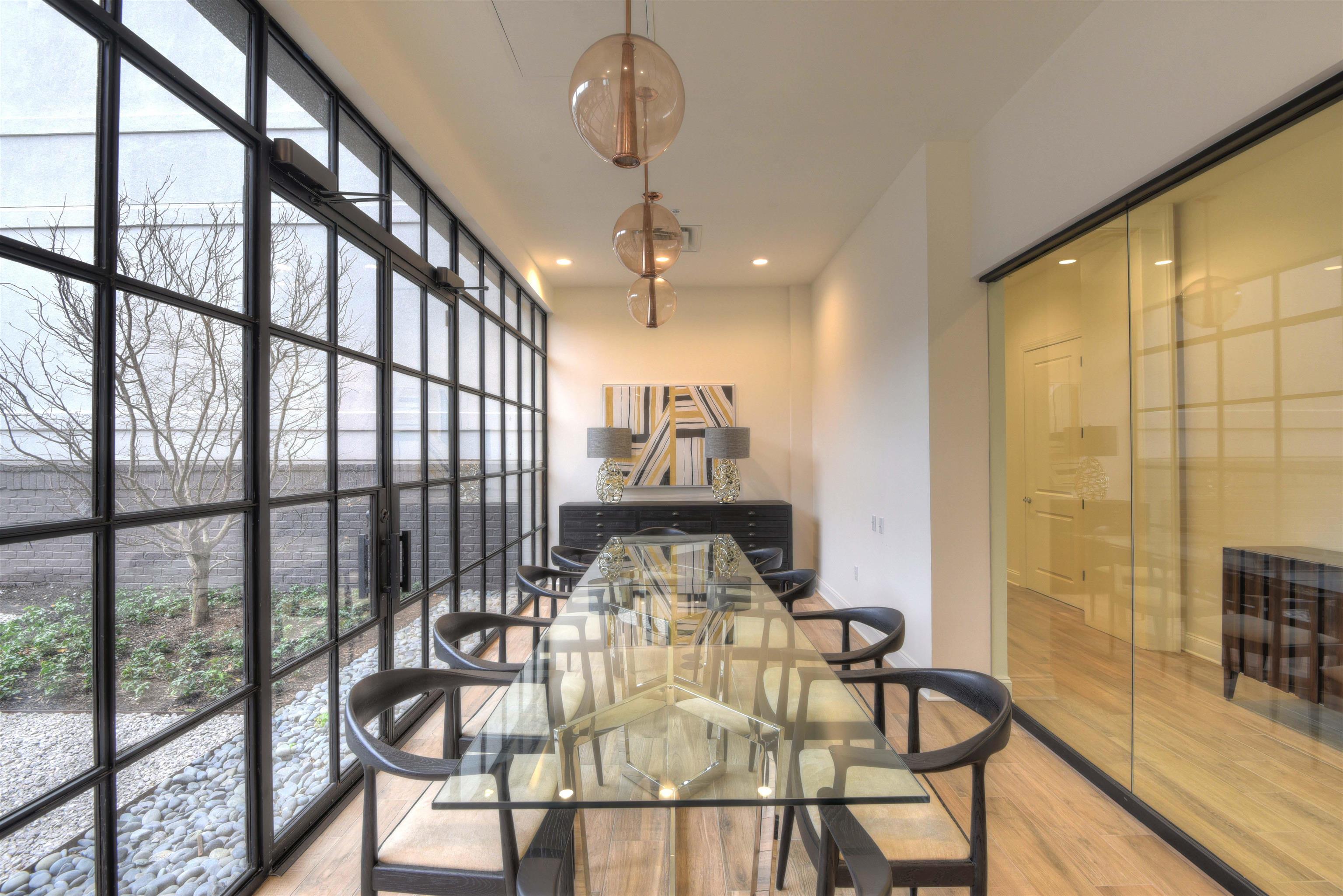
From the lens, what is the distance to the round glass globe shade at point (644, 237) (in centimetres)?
241

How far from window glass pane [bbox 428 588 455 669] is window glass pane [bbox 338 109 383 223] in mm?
1485

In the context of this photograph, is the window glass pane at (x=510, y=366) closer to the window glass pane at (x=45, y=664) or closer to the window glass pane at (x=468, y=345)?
the window glass pane at (x=468, y=345)

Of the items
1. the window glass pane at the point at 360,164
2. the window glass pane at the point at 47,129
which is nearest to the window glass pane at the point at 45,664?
the window glass pane at the point at 47,129

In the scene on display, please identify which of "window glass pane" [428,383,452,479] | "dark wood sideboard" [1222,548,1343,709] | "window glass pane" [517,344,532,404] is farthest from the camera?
"window glass pane" [517,344,532,404]

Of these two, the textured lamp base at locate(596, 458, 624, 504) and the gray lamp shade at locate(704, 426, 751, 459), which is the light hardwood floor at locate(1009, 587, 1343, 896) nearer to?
the gray lamp shade at locate(704, 426, 751, 459)

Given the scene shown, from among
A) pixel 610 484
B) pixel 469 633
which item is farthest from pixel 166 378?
pixel 610 484

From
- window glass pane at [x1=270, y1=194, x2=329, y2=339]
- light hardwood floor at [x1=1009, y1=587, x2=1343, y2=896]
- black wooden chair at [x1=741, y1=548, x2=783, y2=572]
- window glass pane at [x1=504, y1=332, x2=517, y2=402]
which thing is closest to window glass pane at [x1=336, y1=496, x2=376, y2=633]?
window glass pane at [x1=270, y1=194, x2=329, y2=339]

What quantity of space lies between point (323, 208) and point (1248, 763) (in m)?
3.53

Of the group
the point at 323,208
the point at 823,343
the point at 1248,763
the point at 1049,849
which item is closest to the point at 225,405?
the point at 323,208

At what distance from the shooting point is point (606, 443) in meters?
5.86

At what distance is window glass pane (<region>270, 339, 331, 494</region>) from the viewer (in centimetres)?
202

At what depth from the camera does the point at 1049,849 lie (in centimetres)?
208

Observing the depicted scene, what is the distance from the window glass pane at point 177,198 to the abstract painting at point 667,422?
4.51 metres

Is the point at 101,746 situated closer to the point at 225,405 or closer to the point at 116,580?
the point at 116,580
